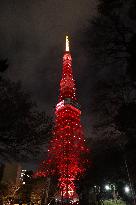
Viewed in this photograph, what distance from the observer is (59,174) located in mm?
42562

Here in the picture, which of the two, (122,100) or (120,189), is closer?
(122,100)

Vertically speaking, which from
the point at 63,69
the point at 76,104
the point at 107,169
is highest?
the point at 63,69

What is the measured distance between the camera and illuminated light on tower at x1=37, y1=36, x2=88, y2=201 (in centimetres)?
4031

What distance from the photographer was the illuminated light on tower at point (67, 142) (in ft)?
132

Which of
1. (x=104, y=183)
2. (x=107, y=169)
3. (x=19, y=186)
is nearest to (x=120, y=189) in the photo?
(x=104, y=183)

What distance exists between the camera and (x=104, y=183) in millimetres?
32438

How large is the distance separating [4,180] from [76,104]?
3141 cm

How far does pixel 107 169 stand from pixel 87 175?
13.2 ft

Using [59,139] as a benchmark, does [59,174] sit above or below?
below

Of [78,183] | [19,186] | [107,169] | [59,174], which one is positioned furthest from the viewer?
[59,174]

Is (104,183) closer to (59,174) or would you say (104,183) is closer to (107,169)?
(107,169)

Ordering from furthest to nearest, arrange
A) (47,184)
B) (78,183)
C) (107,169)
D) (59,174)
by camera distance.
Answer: (59,174), (78,183), (107,169), (47,184)

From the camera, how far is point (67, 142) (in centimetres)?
4484

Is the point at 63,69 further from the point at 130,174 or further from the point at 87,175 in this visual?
the point at 130,174
